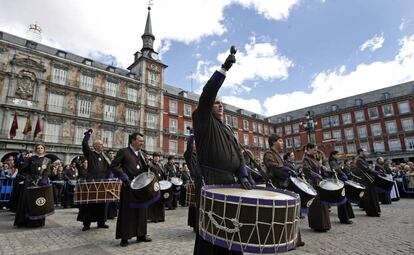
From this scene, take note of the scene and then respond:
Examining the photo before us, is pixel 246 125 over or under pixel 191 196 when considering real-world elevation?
over

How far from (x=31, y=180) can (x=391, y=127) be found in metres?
49.4

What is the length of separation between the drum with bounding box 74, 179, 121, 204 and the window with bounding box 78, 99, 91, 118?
25.9m

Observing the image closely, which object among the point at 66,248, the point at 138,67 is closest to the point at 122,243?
the point at 66,248

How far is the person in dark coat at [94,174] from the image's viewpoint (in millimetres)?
5820

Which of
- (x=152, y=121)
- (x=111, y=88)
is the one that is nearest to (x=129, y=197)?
(x=111, y=88)

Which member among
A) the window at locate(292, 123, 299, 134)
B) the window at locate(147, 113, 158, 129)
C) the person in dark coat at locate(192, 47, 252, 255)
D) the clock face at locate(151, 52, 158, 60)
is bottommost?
the person in dark coat at locate(192, 47, 252, 255)

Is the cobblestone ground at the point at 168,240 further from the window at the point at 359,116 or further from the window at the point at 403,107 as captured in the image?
the window at the point at 359,116

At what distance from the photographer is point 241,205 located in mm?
1925

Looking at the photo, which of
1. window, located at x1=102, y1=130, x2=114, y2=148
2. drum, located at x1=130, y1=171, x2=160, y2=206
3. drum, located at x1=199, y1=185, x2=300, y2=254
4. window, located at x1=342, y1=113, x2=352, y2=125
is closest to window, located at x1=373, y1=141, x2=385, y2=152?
window, located at x1=342, y1=113, x2=352, y2=125

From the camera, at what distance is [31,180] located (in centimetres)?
618

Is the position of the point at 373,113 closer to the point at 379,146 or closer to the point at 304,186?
the point at 379,146

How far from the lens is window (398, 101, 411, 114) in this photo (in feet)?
127

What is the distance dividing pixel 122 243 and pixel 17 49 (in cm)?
2949

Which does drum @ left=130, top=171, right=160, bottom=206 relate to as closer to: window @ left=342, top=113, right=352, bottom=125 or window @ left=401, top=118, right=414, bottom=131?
window @ left=401, top=118, right=414, bottom=131
